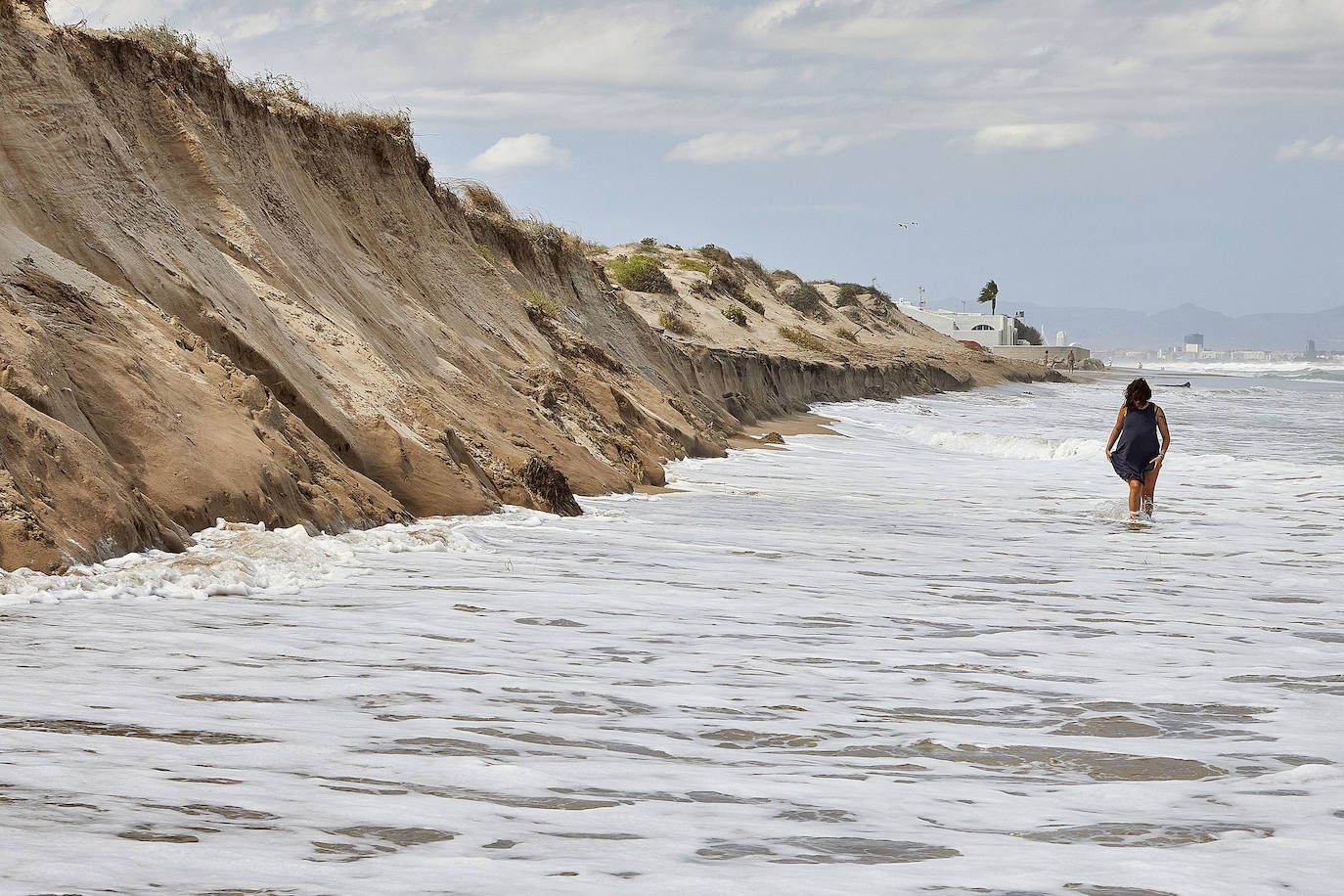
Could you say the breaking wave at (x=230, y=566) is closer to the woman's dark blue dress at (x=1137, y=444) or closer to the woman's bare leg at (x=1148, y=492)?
the woman's dark blue dress at (x=1137, y=444)

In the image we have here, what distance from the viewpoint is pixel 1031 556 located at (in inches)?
376

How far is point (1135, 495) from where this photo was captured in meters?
12.4

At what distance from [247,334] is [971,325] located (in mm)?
107378

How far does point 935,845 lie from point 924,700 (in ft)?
5.77

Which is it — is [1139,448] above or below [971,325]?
below

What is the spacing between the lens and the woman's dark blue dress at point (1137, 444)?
12375mm

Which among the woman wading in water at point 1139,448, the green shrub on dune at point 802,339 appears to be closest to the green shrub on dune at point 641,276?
the green shrub on dune at point 802,339

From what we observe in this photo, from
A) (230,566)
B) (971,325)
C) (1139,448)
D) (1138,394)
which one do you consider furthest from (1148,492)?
(971,325)

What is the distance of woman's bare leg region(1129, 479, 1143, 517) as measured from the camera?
12.4 m

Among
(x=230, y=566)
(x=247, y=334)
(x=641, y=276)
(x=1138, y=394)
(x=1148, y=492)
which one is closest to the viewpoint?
(x=230, y=566)

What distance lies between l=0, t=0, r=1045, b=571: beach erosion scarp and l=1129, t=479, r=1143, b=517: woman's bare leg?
5005 millimetres

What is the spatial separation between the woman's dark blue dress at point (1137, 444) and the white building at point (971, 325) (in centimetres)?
9728

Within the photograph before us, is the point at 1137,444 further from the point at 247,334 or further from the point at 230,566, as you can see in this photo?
the point at 230,566

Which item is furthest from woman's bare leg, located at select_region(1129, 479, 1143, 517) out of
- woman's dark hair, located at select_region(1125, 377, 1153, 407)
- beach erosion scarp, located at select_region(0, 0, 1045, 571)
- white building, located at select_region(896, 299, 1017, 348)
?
white building, located at select_region(896, 299, 1017, 348)
